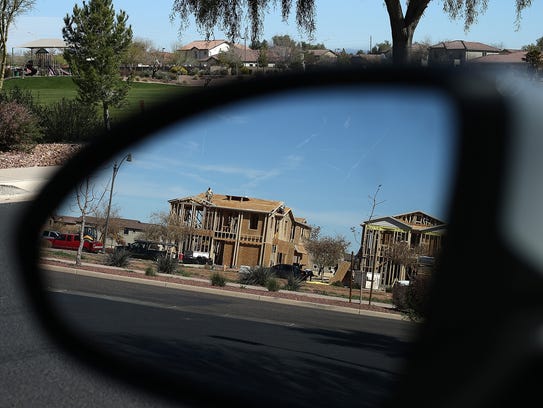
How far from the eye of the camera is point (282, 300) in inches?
65.9

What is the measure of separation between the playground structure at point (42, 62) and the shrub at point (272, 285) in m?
82.0

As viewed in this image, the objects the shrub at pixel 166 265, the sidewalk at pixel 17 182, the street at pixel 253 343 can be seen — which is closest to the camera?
the street at pixel 253 343

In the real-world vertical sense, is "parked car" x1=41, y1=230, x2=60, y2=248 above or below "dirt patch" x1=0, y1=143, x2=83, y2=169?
above

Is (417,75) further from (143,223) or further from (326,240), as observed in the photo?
(143,223)

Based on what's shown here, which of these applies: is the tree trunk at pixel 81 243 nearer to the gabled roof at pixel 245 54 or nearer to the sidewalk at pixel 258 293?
the sidewalk at pixel 258 293

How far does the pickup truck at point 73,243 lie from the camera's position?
6.60ft

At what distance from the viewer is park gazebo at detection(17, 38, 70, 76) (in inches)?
3875

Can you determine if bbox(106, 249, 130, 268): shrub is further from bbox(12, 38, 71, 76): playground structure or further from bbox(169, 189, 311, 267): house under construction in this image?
bbox(12, 38, 71, 76): playground structure

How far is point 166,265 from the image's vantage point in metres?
1.90

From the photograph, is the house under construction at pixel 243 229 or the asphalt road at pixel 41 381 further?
the asphalt road at pixel 41 381

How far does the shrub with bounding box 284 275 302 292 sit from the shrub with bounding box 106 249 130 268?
1.72 feet

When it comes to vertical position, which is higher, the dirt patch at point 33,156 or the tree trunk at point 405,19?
the tree trunk at point 405,19

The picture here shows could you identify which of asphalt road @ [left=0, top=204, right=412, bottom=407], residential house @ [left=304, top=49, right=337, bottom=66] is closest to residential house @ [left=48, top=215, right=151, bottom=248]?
asphalt road @ [left=0, top=204, right=412, bottom=407]

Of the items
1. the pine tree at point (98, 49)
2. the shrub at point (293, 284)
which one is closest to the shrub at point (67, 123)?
the pine tree at point (98, 49)
